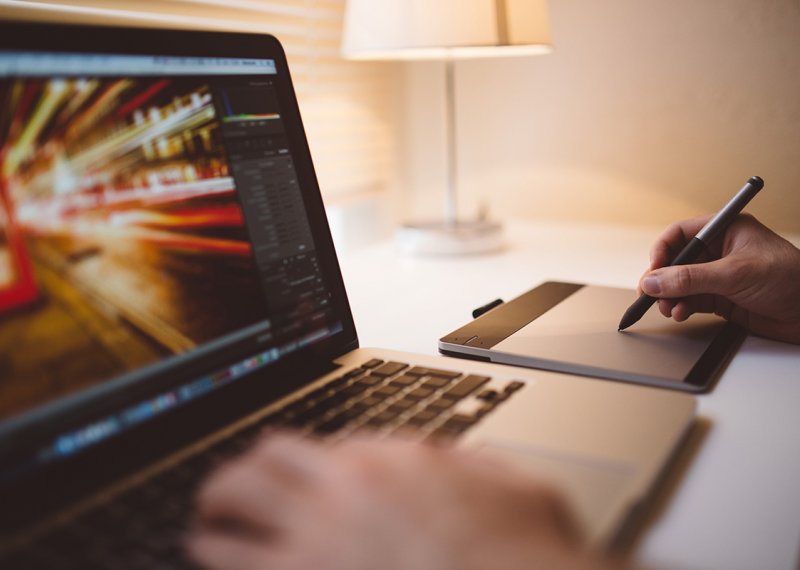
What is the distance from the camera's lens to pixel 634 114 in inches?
56.7

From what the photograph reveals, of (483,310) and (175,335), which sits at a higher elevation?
(175,335)

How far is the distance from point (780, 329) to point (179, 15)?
0.95m

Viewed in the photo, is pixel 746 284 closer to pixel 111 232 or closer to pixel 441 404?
pixel 441 404

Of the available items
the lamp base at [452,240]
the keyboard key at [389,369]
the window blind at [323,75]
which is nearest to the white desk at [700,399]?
the lamp base at [452,240]

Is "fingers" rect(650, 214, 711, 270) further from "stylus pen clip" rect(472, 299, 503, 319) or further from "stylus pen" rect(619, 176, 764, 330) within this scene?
"stylus pen clip" rect(472, 299, 503, 319)

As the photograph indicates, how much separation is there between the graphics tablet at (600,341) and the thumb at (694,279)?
51mm

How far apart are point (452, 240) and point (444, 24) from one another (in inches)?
14.3

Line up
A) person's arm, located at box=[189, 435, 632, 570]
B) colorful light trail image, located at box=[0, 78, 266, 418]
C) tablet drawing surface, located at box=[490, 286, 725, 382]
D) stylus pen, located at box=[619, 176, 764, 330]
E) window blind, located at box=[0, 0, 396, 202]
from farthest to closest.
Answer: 1. window blind, located at box=[0, 0, 396, 202]
2. stylus pen, located at box=[619, 176, 764, 330]
3. tablet drawing surface, located at box=[490, 286, 725, 382]
4. colorful light trail image, located at box=[0, 78, 266, 418]
5. person's arm, located at box=[189, 435, 632, 570]

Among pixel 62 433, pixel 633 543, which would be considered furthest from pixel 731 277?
pixel 62 433

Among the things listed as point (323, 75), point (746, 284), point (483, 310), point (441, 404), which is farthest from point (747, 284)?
point (323, 75)

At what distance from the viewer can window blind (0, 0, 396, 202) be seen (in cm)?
106

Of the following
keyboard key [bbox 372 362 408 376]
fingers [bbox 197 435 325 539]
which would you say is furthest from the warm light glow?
fingers [bbox 197 435 325 539]

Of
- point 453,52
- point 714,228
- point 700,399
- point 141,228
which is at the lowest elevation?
point 700,399

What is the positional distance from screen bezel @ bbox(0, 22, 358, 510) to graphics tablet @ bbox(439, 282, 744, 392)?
165 mm
